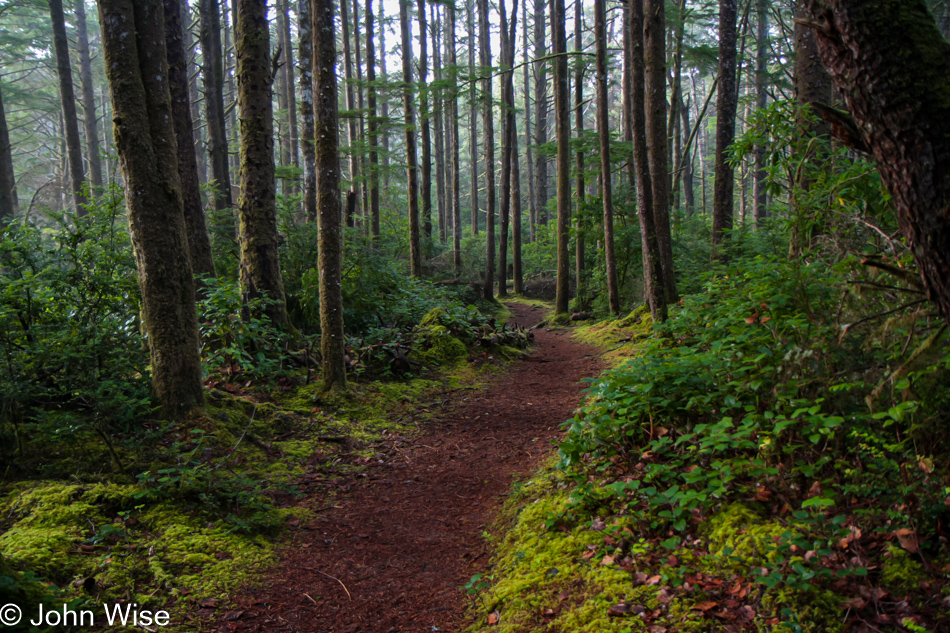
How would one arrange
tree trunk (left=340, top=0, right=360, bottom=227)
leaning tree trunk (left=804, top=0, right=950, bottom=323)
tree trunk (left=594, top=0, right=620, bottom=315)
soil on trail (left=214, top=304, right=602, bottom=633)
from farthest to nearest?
tree trunk (left=340, top=0, right=360, bottom=227) → tree trunk (left=594, top=0, right=620, bottom=315) → soil on trail (left=214, top=304, right=602, bottom=633) → leaning tree trunk (left=804, top=0, right=950, bottom=323)

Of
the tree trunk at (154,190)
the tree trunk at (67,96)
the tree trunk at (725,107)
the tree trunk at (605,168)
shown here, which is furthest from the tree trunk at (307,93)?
the tree trunk at (725,107)

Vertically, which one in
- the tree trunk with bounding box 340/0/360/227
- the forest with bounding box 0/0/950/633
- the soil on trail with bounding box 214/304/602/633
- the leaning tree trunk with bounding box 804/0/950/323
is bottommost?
the soil on trail with bounding box 214/304/602/633

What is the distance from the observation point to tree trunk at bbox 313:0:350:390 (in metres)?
6.48

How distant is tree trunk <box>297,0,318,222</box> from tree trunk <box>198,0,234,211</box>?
5.84 ft

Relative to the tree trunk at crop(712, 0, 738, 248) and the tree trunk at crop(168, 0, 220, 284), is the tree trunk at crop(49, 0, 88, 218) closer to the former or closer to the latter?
the tree trunk at crop(168, 0, 220, 284)

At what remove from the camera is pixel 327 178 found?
6.53 m

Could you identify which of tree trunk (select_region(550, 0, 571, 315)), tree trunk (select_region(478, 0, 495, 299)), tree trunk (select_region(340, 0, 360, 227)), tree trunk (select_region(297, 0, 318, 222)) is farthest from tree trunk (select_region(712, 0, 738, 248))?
tree trunk (select_region(340, 0, 360, 227))

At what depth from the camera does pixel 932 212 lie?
1.93 meters

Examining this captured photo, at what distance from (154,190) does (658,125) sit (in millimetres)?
8609

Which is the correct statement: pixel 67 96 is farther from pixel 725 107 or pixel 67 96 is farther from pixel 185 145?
pixel 725 107

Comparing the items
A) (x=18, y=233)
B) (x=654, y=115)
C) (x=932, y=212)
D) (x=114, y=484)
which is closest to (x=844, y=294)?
(x=932, y=212)

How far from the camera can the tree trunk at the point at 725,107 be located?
11.7 m

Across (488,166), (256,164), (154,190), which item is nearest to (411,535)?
(154,190)

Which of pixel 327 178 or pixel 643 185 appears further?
pixel 643 185
